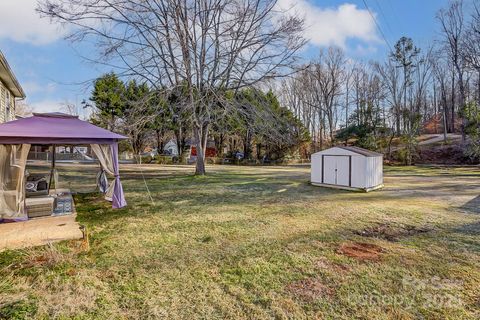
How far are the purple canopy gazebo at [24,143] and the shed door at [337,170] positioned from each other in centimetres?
757

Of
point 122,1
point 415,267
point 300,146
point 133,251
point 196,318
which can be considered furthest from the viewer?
point 300,146

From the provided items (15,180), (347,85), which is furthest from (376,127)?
(15,180)

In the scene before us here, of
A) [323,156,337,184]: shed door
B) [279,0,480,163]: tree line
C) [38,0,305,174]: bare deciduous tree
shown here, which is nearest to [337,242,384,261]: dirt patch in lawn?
[323,156,337,184]: shed door

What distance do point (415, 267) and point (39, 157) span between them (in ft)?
54.6

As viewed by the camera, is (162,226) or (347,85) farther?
(347,85)

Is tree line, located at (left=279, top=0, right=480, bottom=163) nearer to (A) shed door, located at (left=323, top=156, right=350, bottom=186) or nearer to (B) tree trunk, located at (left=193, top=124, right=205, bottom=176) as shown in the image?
(B) tree trunk, located at (left=193, top=124, right=205, bottom=176)

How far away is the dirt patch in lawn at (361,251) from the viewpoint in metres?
4.09

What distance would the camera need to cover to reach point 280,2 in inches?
486

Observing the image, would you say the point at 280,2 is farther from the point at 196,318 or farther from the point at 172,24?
the point at 196,318

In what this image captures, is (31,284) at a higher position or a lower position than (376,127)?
lower

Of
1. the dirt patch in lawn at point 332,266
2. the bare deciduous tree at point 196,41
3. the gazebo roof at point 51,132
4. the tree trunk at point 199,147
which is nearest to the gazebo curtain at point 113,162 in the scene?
the gazebo roof at point 51,132

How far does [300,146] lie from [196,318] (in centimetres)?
2712

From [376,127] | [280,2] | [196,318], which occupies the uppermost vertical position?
[280,2]

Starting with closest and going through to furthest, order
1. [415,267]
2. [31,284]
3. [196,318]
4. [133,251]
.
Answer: [196,318] → [31,284] → [415,267] → [133,251]
